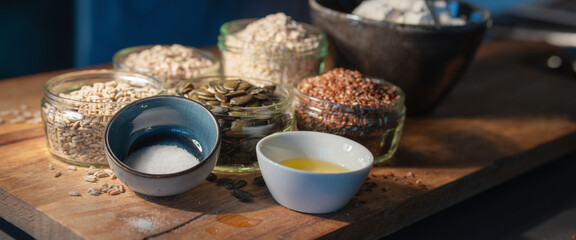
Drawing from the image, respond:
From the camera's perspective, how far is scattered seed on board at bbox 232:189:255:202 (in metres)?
1.04

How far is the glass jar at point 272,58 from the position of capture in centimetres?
137

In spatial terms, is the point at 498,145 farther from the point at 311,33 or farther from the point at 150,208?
the point at 150,208

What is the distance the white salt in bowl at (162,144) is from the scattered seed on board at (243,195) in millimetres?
76

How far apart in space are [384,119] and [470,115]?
53cm

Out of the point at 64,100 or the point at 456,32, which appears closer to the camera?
the point at 64,100

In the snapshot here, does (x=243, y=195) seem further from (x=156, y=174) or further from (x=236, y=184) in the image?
(x=156, y=174)

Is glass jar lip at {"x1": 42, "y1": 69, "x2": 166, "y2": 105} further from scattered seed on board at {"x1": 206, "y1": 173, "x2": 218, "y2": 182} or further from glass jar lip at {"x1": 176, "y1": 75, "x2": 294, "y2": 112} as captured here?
scattered seed on board at {"x1": 206, "y1": 173, "x2": 218, "y2": 182}

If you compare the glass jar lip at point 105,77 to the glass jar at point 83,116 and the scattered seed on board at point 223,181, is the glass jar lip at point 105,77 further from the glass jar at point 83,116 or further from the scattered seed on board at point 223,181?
the scattered seed on board at point 223,181

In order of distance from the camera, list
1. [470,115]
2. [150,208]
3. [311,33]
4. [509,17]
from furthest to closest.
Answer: [509,17] < [470,115] < [311,33] < [150,208]

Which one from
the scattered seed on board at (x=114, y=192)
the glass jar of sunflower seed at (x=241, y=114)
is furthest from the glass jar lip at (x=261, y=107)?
the scattered seed on board at (x=114, y=192)

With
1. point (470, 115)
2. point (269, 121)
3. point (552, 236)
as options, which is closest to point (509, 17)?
point (470, 115)

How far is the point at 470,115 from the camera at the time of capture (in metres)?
1.64

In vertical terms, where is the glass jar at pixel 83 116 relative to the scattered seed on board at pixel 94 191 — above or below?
above

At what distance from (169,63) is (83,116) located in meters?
0.33
